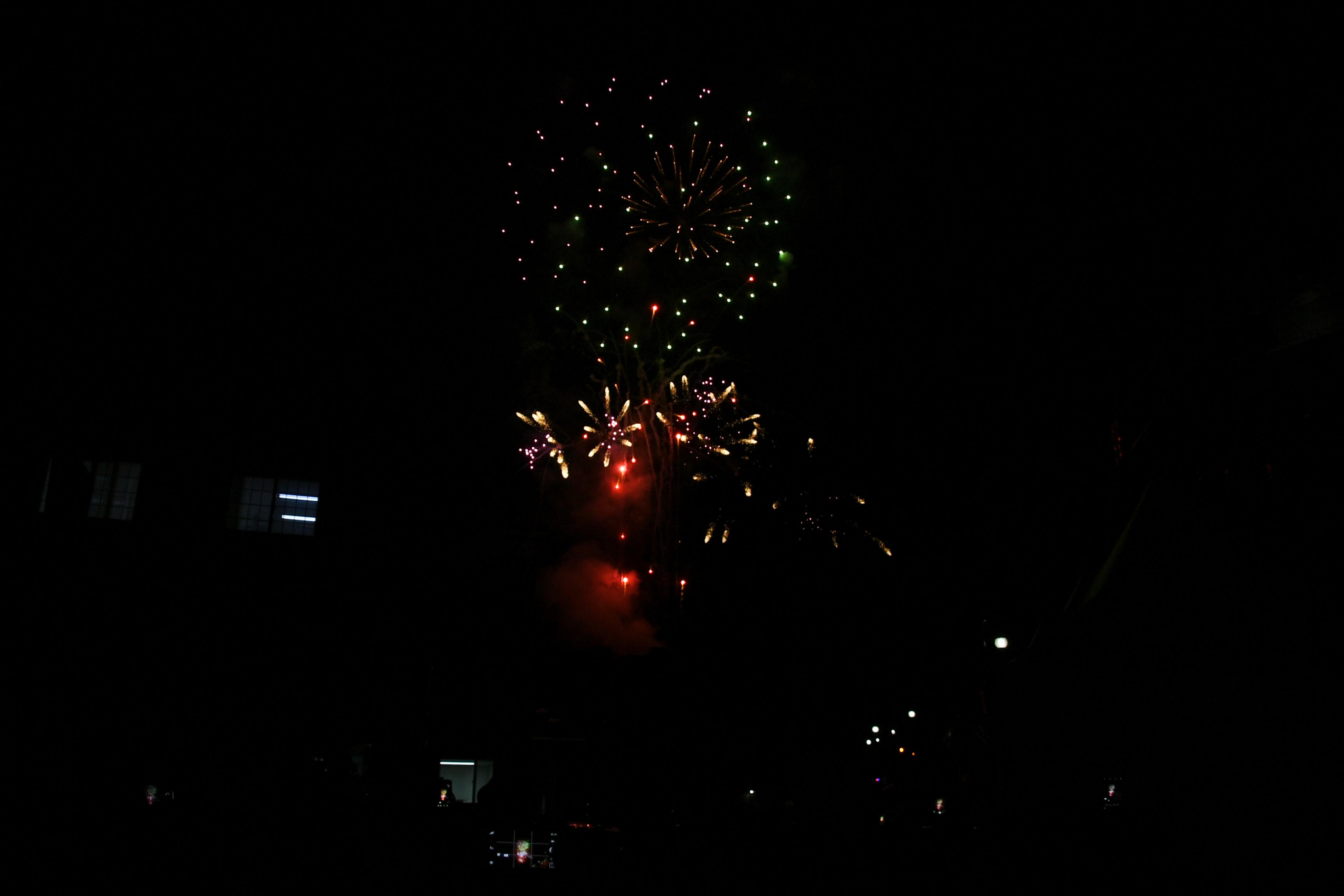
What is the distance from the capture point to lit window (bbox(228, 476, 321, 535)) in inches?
589

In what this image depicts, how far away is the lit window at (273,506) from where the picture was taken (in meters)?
15.0

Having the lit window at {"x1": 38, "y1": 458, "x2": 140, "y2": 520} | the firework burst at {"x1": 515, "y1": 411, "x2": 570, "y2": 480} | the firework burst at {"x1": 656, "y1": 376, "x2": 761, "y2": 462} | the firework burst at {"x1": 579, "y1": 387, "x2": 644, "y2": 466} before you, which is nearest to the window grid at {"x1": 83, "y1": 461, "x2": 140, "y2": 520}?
the lit window at {"x1": 38, "y1": 458, "x2": 140, "y2": 520}

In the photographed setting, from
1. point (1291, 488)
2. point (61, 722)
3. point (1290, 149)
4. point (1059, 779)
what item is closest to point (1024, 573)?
point (1059, 779)

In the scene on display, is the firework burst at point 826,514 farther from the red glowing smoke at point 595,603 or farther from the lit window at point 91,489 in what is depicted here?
the lit window at point 91,489

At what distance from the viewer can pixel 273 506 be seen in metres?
15.2

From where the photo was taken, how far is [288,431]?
15.2 meters

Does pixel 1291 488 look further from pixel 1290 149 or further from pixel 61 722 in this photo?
pixel 61 722

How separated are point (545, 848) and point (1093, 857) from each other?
18.8 feet

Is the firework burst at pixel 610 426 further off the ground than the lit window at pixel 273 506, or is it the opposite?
the firework burst at pixel 610 426

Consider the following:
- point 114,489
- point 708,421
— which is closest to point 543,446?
point 708,421

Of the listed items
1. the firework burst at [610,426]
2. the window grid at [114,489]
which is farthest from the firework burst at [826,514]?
the window grid at [114,489]

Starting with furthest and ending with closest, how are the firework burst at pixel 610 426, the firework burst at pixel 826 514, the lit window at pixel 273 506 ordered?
the lit window at pixel 273 506 < the firework burst at pixel 826 514 < the firework burst at pixel 610 426

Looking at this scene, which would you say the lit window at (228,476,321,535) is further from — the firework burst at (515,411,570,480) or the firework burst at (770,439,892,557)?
the firework burst at (770,439,892,557)

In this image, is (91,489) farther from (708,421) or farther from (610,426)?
(708,421)
